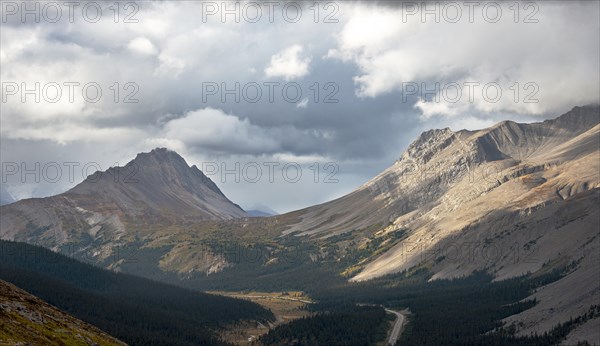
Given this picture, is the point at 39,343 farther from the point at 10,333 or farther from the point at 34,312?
the point at 34,312

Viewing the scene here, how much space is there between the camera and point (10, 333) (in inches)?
4808

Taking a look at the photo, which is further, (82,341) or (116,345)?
(116,345)

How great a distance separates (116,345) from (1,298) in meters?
29.2

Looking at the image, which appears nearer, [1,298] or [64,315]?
[1,298]

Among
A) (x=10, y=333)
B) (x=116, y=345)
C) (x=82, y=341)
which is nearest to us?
(x=10, y=333)

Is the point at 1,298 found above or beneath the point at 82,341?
above

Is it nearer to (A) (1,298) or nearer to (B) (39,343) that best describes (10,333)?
(B) (39,343)

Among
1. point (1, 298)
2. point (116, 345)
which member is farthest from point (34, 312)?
point (116, 345)

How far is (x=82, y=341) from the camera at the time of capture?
144250 millimetres

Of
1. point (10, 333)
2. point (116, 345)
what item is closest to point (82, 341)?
point (116, 345)

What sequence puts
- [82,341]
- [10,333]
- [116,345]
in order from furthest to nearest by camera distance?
1. [116,345]
2. [82,341]
3. [10,333]

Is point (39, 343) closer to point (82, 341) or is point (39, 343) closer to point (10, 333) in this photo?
point (10, 333)

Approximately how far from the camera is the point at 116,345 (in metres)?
158

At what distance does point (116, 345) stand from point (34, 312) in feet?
69.7
